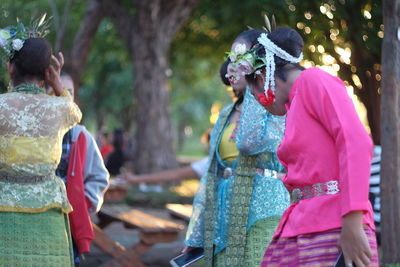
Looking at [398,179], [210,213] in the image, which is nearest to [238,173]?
[210,213]

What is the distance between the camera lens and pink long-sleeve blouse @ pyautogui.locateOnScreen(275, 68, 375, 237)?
2.77m

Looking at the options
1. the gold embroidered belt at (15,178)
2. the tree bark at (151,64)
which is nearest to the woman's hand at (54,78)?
the gold embroidered belt at (15,178)

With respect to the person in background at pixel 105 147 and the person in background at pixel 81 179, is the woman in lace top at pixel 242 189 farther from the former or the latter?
the person in background at pixel 105 147

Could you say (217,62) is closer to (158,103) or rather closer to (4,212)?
(158,103)

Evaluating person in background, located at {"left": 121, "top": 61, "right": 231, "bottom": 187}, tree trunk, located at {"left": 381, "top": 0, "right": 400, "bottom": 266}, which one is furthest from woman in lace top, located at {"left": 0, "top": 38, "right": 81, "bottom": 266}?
tree trunk, located at {"left": 381, "top": 0, "right": 400, "bottom": 266}

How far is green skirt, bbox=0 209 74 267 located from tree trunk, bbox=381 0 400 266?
334 centimetres

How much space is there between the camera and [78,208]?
15.4ft

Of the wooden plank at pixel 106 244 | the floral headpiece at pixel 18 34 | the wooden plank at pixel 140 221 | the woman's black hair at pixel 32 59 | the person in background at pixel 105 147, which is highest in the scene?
the person in background at pixel 105 147

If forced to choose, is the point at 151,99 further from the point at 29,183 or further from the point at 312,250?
the point at 312,250

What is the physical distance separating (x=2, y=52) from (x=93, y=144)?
0.96m

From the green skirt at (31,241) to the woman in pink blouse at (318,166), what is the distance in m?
1.21

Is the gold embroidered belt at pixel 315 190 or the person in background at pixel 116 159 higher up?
the person in background at pixel 116 159

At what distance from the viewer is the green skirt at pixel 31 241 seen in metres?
3.89

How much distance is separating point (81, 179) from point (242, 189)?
1.04 meters
